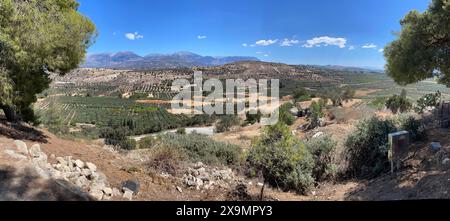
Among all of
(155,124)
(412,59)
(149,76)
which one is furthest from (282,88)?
(412,59)

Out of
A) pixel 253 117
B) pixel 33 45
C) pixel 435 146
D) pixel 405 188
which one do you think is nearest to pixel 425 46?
pixel 435 146

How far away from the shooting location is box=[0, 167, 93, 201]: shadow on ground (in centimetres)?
438

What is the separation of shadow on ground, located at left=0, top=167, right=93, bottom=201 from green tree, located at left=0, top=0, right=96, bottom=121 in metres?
3.49

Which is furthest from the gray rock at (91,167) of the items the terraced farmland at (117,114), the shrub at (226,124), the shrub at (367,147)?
the terraced farmland at (117,114)

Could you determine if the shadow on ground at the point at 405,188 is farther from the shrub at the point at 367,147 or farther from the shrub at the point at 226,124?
the shrub at the point at 226,124

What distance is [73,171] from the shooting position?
6793 mm

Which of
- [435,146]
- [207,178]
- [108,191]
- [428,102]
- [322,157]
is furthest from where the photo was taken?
[428,102]

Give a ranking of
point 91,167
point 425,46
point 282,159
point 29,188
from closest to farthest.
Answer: point 29,188, point 91,167, point 425,46, point 282,159

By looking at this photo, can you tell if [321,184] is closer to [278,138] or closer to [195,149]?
[278,138]

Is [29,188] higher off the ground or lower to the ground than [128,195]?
higher

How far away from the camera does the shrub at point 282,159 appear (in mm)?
8680

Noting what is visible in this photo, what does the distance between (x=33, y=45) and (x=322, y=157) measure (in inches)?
331

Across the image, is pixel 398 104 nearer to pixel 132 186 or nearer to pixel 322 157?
pixel 322 157

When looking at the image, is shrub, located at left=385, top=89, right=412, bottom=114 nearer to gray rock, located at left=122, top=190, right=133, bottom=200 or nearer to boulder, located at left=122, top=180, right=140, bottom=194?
boulder, located at left=122, top=180, right=140, bottom=194
